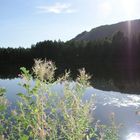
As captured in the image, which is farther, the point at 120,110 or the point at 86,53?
the point at 86,53

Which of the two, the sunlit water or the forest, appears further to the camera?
the forest

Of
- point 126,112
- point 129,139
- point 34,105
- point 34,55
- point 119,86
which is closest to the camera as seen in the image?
point 34,105

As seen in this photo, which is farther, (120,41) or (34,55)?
(34,55)

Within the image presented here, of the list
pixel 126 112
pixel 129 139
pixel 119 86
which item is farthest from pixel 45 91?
pixel 119 86

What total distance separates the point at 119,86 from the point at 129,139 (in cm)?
2640

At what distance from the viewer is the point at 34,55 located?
114125mm

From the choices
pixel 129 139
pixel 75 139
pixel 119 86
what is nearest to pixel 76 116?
pixel 75 139

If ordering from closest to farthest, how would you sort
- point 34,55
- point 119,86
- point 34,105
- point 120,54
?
point 34,105, point 119,86, point 120,54, point 34,55

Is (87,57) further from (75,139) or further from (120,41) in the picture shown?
(75,139)

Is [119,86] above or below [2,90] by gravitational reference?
below

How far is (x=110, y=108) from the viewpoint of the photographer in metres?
28.0

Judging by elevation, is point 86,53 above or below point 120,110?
above

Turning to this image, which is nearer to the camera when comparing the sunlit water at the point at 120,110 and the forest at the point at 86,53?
the sunlit water at the point at 120,110

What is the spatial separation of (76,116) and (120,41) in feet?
287
